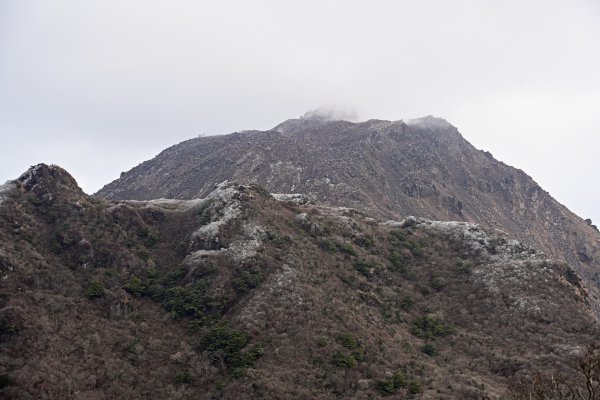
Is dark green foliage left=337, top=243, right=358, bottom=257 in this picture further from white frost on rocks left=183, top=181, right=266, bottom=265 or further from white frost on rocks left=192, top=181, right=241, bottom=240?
white frost on rocks left=192, top=181, right=241, bottom=240

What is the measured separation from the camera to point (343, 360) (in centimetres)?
4022

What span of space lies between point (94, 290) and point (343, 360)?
2712cm

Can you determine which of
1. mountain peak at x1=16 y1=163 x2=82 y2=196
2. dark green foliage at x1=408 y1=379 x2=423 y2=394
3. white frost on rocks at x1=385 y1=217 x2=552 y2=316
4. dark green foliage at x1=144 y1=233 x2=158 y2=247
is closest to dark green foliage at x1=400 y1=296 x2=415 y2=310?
white frost on rocks at x1=385 y1=217 x2=552 y2=316

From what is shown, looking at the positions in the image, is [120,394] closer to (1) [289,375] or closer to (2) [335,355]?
(1) [289,375]

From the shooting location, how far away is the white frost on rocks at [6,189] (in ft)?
177

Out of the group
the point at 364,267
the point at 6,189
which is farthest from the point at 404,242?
the point at 6,189

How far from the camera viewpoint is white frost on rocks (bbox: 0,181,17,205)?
53.8 m

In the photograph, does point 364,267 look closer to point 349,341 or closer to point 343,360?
point 349,341

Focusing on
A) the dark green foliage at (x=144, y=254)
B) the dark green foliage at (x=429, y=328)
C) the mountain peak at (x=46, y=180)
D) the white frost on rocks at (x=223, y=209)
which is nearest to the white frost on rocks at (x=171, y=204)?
the white frost on rocks at (x=223, y=209)

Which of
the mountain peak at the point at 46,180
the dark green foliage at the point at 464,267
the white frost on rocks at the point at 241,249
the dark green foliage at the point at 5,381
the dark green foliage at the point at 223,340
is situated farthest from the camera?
the dark green foliage at the point at 464,267

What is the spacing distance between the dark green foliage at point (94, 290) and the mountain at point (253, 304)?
0.15m

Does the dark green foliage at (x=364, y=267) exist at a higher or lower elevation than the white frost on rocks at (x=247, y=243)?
lower

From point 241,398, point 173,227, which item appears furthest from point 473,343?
point 173,227

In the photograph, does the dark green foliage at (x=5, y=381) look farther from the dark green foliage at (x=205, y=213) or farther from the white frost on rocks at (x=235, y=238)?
the dark green foliage at (x=205, y=213)
